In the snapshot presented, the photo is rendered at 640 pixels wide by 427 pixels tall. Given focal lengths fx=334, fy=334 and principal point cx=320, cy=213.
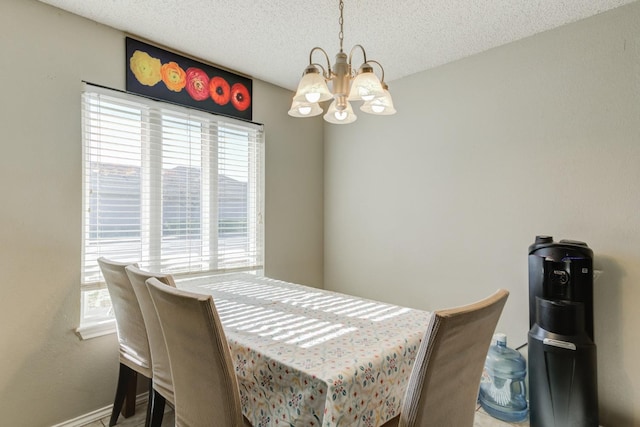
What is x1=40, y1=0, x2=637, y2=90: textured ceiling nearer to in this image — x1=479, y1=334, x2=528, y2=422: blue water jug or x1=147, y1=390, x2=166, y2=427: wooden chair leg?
x1=479, y1=334, x2=528, y2=422: blue water jug

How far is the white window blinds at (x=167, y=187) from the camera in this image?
2.07m

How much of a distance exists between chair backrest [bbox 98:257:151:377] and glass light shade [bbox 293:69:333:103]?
120cm

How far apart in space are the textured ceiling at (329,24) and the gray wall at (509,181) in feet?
0.67

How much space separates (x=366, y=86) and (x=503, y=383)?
6.63 ft

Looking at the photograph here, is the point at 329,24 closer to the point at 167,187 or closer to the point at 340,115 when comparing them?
the point at 340,115

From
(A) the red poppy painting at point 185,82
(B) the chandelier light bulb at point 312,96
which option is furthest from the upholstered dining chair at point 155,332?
(A) the red poppy painting at point 185,82

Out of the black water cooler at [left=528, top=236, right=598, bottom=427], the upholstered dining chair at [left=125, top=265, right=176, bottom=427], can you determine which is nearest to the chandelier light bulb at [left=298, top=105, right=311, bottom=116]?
the upholstered dining chair at [left=125, top=265, right=176, bottom=427]

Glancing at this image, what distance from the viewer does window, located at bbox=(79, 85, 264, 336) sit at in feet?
6.77

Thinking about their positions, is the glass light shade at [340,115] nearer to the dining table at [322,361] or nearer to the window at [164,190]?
the dining table at [322,361]

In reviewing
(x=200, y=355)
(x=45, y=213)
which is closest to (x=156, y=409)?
(x=200, y=355)

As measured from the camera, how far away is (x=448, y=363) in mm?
1019

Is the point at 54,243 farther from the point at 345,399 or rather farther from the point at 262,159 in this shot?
the point at 345,399

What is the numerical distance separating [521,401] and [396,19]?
2469mm

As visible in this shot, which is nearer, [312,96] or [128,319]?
[312,96]
